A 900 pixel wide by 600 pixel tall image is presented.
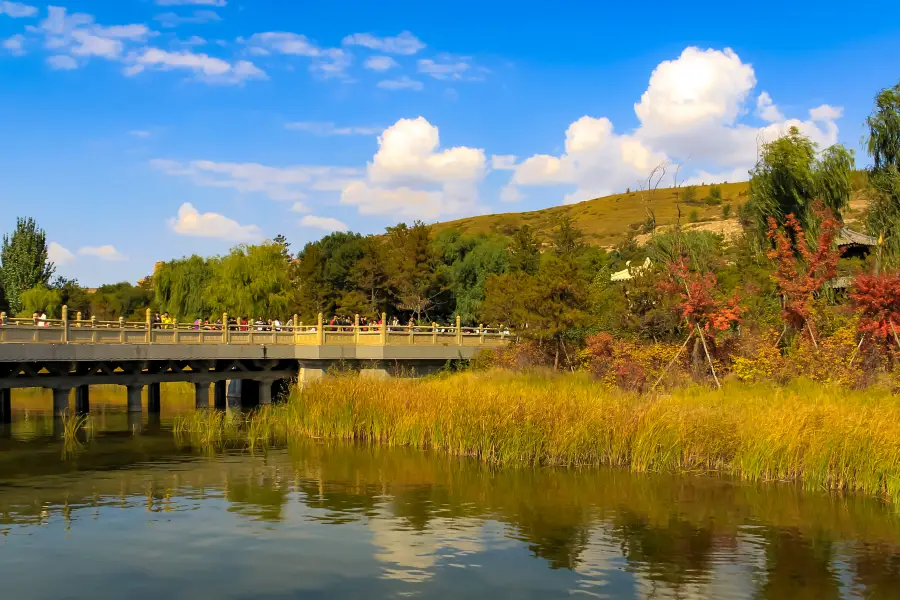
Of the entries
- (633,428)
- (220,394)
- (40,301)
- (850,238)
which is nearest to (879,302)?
(633,428)

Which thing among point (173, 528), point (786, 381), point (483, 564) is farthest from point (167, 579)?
point (786, 381)

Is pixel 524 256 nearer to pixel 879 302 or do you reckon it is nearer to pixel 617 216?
pixel 879 302

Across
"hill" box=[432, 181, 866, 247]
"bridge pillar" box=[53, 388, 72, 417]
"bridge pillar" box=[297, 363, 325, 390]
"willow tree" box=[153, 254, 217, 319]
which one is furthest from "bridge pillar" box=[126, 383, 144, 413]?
"hill" box=[432, 181, 866, 247]

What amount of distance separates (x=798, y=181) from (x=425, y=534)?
26210mm

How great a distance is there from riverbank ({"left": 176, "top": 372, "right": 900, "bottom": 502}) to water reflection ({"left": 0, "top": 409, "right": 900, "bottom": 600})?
0.71m

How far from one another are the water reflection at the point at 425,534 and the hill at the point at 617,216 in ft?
367

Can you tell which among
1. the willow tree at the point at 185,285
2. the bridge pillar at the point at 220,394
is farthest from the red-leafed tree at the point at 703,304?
the willow tree at the point at 185,285

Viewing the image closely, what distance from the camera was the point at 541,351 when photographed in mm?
38344

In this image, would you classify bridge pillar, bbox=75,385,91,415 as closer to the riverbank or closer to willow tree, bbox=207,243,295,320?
the riverbank

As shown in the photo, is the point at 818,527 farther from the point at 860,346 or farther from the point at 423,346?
the point at 423,346

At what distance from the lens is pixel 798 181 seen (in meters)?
35.5

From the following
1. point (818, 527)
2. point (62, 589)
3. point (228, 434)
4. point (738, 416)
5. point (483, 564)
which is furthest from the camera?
point (228, 434)

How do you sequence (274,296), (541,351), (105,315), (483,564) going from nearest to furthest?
(483,564) < (541,351) < (274,296) < (105,315)

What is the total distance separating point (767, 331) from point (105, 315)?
76546 millimetres
